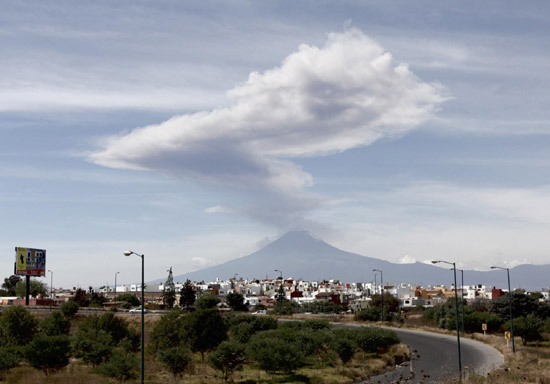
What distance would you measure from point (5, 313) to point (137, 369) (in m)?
32.0

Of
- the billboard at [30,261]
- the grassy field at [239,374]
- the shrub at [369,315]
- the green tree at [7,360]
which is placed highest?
the billboard at [30,261]

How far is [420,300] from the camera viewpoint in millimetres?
174375

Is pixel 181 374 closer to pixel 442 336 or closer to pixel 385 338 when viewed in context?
pixel 385 338

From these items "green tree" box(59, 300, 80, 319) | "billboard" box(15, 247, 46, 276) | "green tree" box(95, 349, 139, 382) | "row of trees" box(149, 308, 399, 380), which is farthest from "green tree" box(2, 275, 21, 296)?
"green tree" box(95, 349, 139, 382)

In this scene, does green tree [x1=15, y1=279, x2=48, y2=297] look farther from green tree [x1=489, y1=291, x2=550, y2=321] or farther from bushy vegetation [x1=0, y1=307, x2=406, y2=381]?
green tree [x1=489, y1=291, x2=550, y2=321]

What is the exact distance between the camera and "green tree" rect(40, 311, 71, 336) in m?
67.1

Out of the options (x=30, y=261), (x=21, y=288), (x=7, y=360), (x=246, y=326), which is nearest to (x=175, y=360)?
(x=7, y=360)

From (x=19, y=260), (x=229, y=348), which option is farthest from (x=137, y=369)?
(x=19, y=260)

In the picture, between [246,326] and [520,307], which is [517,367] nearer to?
[246,326]

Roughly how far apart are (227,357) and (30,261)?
83.4m

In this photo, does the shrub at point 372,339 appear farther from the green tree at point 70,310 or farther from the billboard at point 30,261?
the billboard at point 30,261

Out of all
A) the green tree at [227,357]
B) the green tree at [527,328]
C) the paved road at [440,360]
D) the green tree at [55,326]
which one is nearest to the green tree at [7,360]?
the green tree at [227,357]

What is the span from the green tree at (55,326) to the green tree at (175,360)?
94.2ft

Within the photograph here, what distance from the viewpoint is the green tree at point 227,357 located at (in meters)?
43.0
